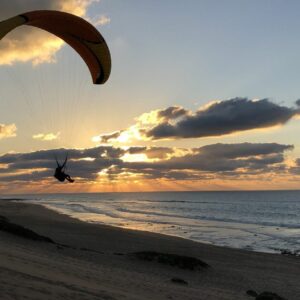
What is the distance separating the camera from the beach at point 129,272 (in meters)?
9.70

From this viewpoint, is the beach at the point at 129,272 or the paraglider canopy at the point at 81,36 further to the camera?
the paraglider canopy at the point at 81,36

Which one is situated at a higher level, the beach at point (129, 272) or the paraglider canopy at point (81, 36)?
the paraglider canopy at point (81, 36)

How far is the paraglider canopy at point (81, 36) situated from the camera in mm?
15219

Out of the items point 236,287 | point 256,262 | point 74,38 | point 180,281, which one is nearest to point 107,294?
point 180,281

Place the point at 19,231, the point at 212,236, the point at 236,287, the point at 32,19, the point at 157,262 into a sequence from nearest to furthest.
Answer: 1. the point at 32,19
2. the point at 236,287
3. the point at 157,262
4. the point at 19,231
5. the point at 212,236

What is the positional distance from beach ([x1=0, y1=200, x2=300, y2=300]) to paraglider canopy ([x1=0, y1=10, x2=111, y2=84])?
773cm

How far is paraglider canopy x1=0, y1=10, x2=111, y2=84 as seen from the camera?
15.2m

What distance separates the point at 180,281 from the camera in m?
15.5

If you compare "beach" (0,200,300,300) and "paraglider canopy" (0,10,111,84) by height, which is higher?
"paraglider canopy" (0,10,111,84)

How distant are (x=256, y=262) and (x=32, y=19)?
1752 centimetres

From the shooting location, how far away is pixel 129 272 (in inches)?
633

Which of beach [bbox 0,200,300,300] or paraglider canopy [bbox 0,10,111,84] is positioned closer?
beach [bbox 0,200,300,300]

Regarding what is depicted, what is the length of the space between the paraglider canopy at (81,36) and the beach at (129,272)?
7.73 metres

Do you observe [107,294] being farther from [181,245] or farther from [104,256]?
[181,245]
